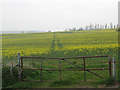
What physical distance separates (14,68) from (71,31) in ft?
43.1

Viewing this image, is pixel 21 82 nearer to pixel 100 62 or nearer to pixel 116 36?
pixel 100 62

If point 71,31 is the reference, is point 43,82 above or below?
below

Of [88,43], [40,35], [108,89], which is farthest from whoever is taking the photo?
[40,35]

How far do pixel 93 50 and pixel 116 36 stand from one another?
4489 millimetres

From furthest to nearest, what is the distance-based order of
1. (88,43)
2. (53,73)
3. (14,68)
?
(88,43) < (53,73) < (14,68)

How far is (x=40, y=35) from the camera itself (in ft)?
59.6

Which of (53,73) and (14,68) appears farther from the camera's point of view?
(53,73)

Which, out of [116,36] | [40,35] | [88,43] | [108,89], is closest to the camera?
[108,89]

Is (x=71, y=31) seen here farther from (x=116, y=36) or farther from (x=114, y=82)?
(x=114, y=82)

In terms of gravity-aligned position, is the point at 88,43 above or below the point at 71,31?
below

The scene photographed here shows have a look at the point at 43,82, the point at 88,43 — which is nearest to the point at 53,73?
the point at 43,82

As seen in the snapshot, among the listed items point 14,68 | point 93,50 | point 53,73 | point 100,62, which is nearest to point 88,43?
point 93,50

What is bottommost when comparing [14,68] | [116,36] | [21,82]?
[21,82]

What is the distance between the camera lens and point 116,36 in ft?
50.1
